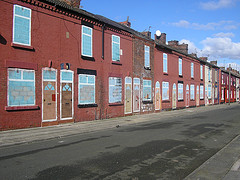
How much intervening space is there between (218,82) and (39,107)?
1655 inches

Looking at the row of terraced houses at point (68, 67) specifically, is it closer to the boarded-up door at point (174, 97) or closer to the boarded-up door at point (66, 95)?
the boarded-up door at point (66, 95)

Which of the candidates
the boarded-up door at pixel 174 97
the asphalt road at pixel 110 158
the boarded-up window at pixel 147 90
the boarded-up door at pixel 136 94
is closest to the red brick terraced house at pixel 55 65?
the boarded-up door at pixel 136 94

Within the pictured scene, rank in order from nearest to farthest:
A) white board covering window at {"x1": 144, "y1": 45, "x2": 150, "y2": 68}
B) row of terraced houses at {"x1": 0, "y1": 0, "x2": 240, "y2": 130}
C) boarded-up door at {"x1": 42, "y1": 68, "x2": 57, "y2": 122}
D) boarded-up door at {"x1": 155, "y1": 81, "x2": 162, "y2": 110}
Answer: row of terraced houses at {"x1": 0, "y1": 0, "x2": 240, "y2": 130}, boarded-up door at {"x1": 42, "y1": 68, "x2": 57, "y2": 122}, white board covering window at {"x1": 144, "y1": 45, "x2": 150, "y2": 68}, boarded-up door at {"x1": 155, "y1": 81, "x2": 162, "y2": 110}

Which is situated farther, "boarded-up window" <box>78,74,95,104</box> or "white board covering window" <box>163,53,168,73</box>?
"white board covering window" <box>163,53,168,73</box>

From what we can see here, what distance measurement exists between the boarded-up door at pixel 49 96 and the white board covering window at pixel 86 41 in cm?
323

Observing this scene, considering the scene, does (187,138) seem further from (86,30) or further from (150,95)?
(150,95)

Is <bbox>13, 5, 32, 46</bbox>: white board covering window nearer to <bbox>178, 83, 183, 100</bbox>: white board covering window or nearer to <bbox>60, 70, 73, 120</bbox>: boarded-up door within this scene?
<bbox>60, 70, 73, 120</bbox>: boarded-up door

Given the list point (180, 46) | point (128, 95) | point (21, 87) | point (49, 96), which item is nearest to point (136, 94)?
point (128, 95)

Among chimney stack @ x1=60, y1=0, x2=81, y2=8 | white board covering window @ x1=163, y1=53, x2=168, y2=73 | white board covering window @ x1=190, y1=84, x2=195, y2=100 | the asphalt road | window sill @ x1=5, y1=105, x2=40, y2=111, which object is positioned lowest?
the asphalt road

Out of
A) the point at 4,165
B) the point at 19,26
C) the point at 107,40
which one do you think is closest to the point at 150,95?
the point at 107,40

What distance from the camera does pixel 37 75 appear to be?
43.4ft

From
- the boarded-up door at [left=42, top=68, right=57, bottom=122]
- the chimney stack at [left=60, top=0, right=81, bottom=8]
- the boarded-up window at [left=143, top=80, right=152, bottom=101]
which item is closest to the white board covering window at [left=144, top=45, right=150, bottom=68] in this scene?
the boarded-up window at [left=143, top=80, right=152, bottom=101]

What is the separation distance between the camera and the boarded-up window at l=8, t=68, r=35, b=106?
12.0 m

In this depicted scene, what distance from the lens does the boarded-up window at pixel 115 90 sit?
61.6 ft
